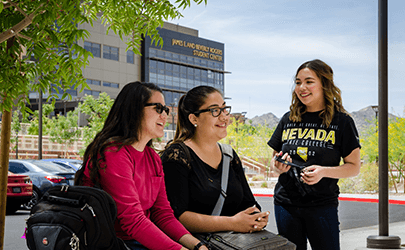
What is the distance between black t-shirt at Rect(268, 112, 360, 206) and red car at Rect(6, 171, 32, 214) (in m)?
11.1

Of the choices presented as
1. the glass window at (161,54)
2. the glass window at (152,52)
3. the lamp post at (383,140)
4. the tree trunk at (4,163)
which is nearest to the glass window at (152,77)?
the glass window at (152,52)

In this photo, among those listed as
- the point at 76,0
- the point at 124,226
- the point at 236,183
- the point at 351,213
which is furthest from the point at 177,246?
the point at 351,213

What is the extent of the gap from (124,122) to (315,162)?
1407mm

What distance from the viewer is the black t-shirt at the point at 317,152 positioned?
311cm

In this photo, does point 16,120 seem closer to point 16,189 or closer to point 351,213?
point 16,189

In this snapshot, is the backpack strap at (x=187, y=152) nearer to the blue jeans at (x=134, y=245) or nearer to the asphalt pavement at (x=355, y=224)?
the blue jeans at (x=134, y=245)

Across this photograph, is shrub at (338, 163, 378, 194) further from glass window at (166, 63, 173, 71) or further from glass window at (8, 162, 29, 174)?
glass window at (166, 63, 173, 71)

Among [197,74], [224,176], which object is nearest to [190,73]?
[197,74]

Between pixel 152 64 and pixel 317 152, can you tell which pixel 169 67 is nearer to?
pixel 152 64

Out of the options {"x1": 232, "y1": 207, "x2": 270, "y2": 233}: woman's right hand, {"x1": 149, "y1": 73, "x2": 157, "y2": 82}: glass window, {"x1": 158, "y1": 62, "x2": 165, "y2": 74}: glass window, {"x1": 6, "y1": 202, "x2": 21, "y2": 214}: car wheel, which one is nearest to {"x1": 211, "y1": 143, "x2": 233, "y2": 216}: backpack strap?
{"x1": 232, "y1": 207, "x2": 270, "y2": 233}: woman's right hand

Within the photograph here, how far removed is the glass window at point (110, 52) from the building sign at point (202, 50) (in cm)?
1803

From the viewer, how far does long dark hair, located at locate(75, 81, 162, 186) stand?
8.16 ft

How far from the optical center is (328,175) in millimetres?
3049

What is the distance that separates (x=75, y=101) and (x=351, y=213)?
53429mm
